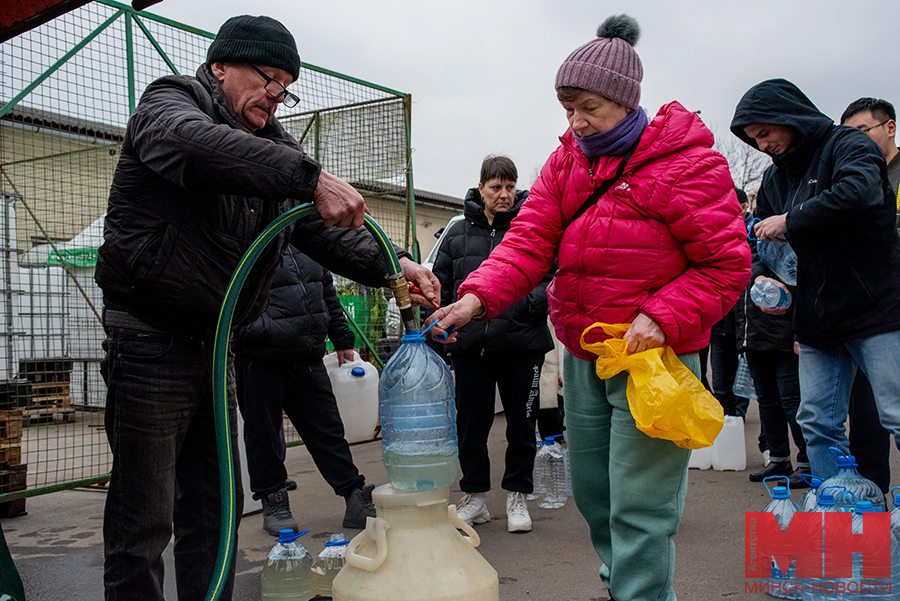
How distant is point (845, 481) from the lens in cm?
338

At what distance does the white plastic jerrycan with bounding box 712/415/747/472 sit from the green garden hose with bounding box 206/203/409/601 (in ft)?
14.0

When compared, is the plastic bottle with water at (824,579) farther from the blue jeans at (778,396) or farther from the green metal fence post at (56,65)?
the green metal fence post at (56,65)

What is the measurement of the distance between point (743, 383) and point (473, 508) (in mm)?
3605

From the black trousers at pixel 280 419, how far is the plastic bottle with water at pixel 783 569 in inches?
97.6

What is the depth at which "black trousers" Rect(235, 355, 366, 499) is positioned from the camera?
14.5 feet

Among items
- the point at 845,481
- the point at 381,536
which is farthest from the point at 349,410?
the point at 381,536

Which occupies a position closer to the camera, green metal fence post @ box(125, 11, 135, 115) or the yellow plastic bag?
the yellow plastic bag

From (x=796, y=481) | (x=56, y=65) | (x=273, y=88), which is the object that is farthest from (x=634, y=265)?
(x=56, y=65)

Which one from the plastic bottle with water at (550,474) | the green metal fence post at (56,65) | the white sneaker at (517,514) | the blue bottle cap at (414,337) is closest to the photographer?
the blue bottle cap at (414,337)

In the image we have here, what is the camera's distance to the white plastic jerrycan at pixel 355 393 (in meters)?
6.29

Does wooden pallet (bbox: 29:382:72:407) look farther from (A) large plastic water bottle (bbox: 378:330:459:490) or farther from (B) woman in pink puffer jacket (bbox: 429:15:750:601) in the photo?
(B) woman in pink puffer jacket (bbox: 429:15:750:601)

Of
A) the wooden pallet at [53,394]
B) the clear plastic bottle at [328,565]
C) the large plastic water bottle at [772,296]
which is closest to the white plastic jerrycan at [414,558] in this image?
the clear plastic bottle at [328,565]

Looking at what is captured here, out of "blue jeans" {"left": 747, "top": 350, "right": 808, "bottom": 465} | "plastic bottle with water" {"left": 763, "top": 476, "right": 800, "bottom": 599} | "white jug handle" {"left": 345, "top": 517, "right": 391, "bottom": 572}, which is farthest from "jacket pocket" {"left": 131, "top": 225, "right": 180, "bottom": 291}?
"blue jeans" {"left": 747, "top": 350, "right": 808, "bottom": 465}

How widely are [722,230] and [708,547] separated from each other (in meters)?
2.35
